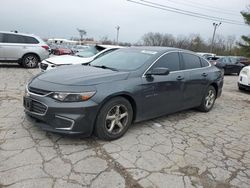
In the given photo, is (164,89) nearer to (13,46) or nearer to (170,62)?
(170,62)

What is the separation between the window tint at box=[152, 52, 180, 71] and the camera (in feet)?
15.1

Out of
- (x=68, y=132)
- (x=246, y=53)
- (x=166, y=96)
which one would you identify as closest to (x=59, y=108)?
(x=68, y=132)

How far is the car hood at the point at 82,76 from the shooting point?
360 centimetres

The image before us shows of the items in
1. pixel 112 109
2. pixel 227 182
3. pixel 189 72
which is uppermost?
pixel 189 72

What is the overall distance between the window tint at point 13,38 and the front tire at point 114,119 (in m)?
9.42

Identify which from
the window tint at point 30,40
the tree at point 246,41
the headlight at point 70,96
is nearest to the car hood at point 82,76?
the headlight at point 70,96

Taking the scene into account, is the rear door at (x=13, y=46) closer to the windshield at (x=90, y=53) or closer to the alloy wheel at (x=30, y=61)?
the alloy wheel at (x=30, y=61)

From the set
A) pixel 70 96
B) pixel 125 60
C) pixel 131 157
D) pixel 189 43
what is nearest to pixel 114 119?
pixel 131 157

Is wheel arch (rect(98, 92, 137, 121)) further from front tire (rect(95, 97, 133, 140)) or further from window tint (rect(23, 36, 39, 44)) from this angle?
window tint (rect(23, 36, 39, 44))

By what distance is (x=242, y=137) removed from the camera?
4559 millimetres

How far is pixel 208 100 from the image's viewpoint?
19.8ft

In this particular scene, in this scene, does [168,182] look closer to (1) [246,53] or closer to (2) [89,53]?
(2) [89,53]

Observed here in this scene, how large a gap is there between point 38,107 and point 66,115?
0.48m

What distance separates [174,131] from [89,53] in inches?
225
